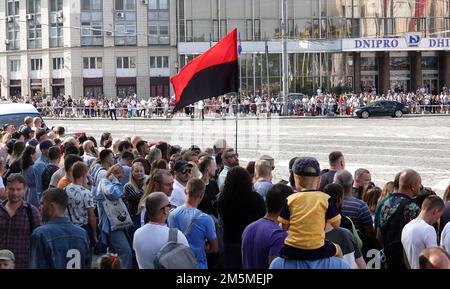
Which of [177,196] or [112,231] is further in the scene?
[177,196]

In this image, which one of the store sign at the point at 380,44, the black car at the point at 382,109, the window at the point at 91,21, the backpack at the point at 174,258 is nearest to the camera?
the backpack at the point at 174,258

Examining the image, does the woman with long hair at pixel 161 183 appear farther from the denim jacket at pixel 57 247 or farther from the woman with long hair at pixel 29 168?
the woman with long hair at pixel 29 168

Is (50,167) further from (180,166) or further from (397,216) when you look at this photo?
(397,216)

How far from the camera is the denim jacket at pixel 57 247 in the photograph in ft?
22.8

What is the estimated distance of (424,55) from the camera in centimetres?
6881

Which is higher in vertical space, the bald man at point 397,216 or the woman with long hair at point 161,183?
the woman with long hair at point 161,183

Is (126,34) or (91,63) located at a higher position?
(126,34)

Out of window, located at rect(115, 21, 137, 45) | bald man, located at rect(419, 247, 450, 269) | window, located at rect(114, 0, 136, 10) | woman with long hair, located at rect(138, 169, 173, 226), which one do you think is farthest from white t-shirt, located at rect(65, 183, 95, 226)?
window, located at rect(114, 0, 136, 10)

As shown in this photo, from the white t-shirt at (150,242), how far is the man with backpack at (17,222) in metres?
1.37

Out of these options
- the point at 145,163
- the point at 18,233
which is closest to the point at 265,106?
the point at 145,163

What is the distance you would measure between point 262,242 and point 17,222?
101 inches

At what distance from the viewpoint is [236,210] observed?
8211mm

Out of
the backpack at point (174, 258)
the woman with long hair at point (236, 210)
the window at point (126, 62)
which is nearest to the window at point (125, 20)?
the window at point (126, 62)
